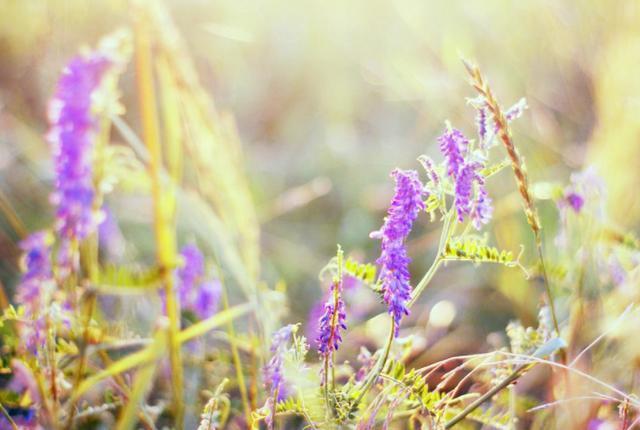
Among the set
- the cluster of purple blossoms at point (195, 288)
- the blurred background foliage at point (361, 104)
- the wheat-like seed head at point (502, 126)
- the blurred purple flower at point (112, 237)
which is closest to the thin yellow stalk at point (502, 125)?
the wheat-like seed head at point (502, 126)

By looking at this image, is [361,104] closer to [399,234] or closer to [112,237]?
[112,237]

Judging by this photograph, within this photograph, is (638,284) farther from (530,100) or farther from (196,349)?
(530,100)

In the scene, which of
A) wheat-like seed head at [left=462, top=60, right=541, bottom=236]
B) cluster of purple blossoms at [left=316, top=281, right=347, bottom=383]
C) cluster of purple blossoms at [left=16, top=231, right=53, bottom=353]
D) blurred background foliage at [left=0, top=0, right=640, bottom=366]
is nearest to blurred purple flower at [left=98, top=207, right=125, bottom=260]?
blurred background foliage at [left=0, top=0, right=640, bottom=366]

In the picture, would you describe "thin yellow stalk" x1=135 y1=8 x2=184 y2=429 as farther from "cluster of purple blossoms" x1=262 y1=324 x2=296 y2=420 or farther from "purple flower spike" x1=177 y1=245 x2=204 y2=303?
"purple flower spike" x1=177 y1=245 x2=204 y2=303

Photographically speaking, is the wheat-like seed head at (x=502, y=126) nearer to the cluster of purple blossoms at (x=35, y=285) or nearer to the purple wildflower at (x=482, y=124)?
the purple wildflower at (x=482, y=124)

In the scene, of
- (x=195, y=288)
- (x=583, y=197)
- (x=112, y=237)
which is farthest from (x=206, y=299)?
(x=583, y=197)

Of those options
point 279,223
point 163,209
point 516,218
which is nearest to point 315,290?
point 279,223

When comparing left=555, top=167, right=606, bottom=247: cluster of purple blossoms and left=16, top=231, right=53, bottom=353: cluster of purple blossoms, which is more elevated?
left=555, top=167, right=606, bottom=247: cluster of purple blossoms
